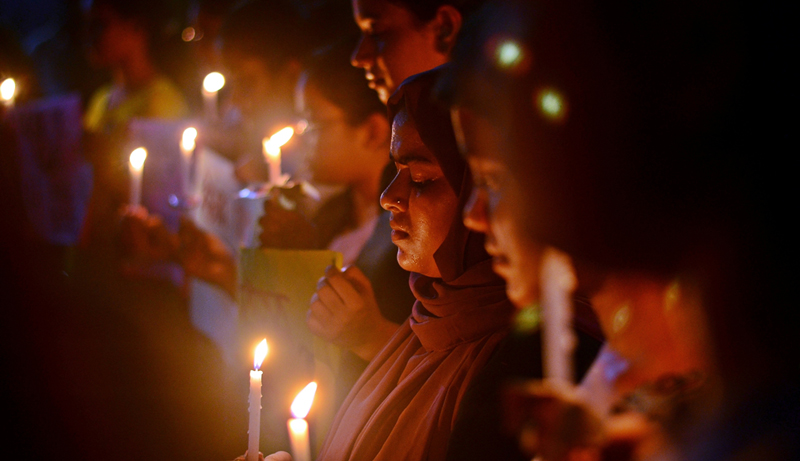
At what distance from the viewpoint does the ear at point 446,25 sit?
1.97 metres

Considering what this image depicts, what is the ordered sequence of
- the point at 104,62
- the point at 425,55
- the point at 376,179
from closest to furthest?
the point at 425,55, the point at 376,179, the point at 104,62

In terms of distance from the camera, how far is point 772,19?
824mm

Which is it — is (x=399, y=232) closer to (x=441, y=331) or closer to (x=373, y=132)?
(x=441, y=331)

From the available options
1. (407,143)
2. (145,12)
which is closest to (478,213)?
(407,143)

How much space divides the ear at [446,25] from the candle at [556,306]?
1254mm

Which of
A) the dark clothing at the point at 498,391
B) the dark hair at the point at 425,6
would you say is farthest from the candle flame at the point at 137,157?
the dark clothing at the point at 498,391

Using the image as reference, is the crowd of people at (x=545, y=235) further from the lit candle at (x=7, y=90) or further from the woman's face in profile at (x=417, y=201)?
the lit candle at (x=7, y=90)

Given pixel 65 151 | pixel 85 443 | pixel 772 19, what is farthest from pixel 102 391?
pixel 772 19

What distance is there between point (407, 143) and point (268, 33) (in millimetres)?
2045

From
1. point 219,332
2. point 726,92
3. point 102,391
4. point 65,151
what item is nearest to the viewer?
point 726,92

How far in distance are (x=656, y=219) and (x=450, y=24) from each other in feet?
4.42

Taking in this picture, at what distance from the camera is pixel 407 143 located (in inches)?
58.7

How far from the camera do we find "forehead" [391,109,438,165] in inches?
57.9

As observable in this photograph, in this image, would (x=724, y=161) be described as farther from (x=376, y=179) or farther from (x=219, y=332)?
(x=219, y=332)
